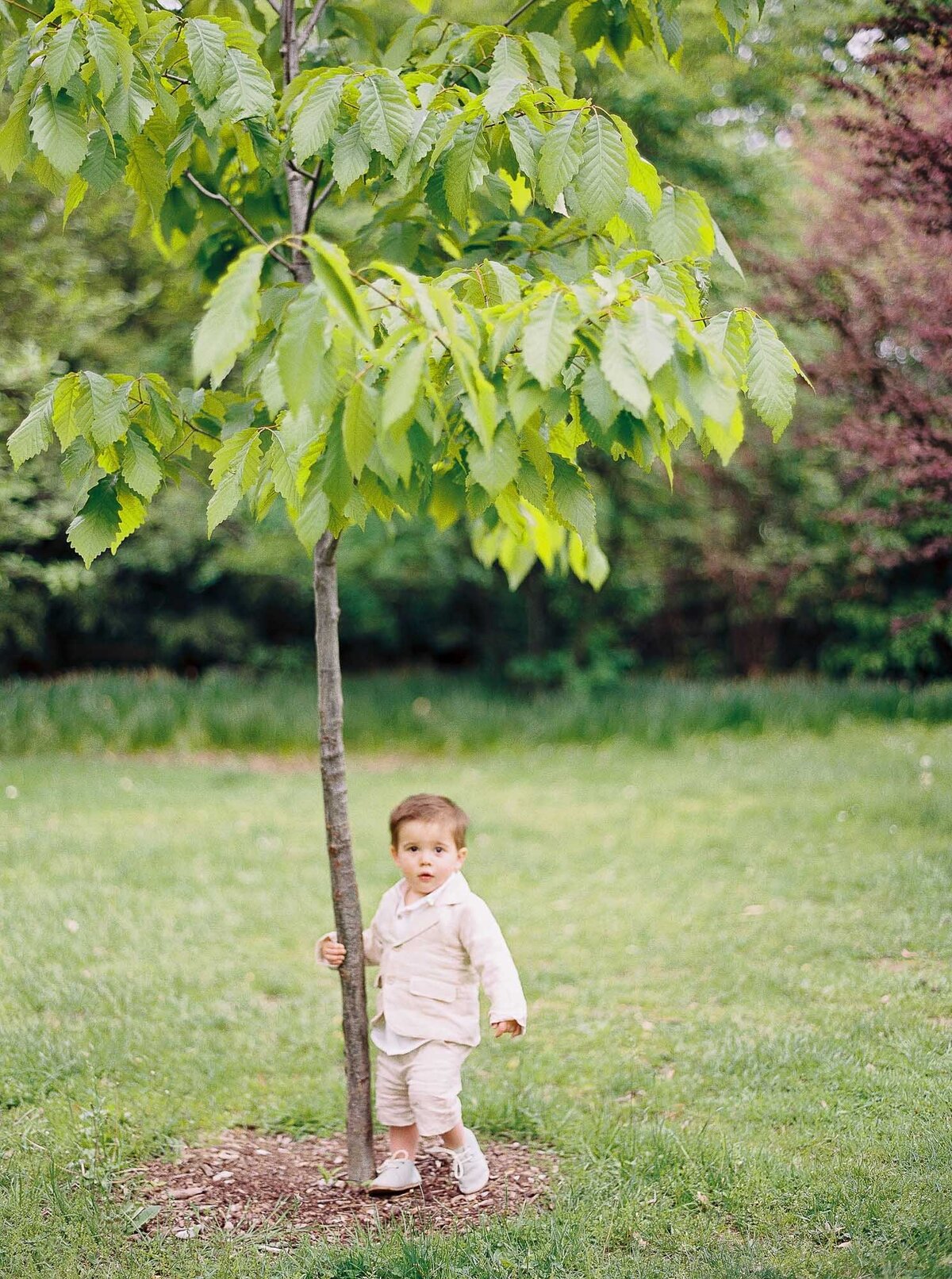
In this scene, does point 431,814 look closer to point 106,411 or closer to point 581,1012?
point 106,411

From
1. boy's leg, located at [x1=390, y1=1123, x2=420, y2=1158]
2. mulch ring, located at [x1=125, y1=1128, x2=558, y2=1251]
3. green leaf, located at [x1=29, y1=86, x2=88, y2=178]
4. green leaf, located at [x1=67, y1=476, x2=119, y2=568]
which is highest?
green leaf, located at [x1=29, y1=86, x2=88, y2=178]

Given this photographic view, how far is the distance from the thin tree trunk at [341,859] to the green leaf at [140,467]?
2.20ft

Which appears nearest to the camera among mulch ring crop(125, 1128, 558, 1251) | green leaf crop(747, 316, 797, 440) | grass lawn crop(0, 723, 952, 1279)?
green leaf crop(747, 316, 797, 440)

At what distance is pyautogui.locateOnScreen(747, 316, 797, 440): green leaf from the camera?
207 centimetres

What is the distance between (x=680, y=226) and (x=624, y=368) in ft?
2.29

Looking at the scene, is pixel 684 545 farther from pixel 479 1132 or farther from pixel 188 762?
pixel 479 1132

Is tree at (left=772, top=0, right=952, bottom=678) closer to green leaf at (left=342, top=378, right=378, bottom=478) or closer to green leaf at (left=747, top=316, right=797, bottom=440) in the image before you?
green leaf at (left=747, top=316, right=797, bottom=440)

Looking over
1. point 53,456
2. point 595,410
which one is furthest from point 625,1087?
point 53,456

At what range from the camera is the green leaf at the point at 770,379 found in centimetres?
207

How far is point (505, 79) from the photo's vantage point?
2295 millimetres

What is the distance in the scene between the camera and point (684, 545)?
37.5 ft

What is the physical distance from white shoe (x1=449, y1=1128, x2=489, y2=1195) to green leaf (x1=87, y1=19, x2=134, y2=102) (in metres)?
2.65

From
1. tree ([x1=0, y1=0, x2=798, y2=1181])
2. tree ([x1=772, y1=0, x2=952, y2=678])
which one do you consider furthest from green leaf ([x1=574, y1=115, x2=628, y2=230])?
tree ([x1=772, y1=0, x2=952, y2=678])

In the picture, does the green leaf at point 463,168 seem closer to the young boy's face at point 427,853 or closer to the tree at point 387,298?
the tree at point 387,298
